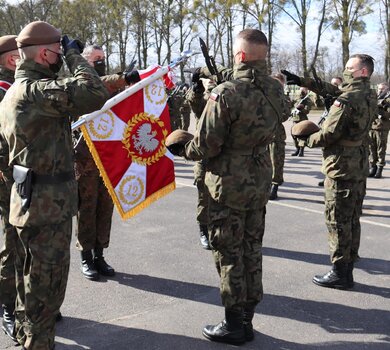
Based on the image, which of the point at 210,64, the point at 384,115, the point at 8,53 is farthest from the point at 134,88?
the point at 384,115

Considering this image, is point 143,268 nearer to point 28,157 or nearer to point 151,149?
point 151,149

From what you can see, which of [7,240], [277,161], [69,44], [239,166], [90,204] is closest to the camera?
[69,44]

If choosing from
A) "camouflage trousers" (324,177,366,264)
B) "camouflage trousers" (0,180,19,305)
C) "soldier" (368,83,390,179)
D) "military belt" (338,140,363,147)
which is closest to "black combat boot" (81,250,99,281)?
"camouflage trousers" (0,180,19,305)

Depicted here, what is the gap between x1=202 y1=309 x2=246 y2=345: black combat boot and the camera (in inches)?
135

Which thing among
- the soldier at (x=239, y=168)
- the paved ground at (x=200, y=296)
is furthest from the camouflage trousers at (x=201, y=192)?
the soldier at (x=239, y=168)

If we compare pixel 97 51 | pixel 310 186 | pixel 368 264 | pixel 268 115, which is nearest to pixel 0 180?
pixel 97 51

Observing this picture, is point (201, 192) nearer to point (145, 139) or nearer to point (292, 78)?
point (145, 139)

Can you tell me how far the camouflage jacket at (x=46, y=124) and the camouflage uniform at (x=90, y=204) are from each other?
1488 mm

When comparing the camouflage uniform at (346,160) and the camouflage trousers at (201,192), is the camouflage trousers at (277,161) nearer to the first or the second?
the camouflage trousers at (201,192)

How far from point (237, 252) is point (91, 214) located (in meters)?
1.70

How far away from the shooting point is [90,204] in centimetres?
455

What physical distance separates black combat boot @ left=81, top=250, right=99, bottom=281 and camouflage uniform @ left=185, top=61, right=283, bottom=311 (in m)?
1.50

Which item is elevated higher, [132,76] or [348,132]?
[132,76]

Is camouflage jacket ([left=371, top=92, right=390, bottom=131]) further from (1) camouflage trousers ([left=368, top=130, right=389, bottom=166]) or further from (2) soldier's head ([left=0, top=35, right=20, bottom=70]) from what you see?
(2) soldier's head ([left=0, top=35, right=20, bottom=70])
